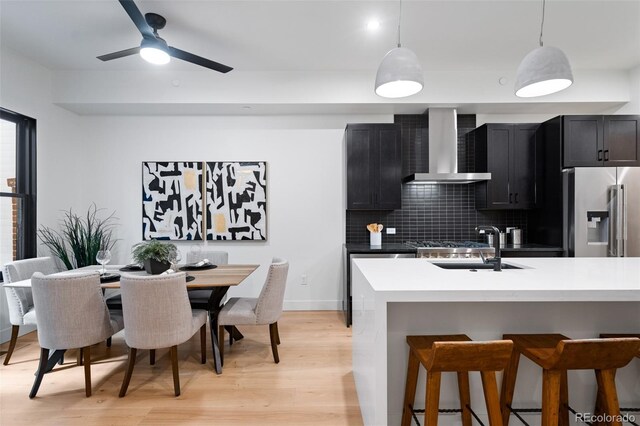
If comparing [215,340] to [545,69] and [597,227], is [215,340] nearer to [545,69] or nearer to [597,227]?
[545,69]

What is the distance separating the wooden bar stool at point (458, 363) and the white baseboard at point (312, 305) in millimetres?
2562

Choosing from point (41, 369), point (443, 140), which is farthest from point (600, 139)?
point (41, 369)

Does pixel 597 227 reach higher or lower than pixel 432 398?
higher

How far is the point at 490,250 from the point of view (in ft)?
11.4

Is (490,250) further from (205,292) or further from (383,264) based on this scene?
(205,292)

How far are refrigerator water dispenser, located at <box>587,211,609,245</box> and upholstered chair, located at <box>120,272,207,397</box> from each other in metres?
3.94

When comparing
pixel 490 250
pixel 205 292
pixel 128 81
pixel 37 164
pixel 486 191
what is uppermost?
pixel 128 81

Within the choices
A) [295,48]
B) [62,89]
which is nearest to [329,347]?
[295,48]

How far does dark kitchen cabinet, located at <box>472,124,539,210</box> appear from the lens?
382 cm

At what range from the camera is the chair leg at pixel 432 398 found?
4.49 ft

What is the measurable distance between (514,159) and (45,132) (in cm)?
553

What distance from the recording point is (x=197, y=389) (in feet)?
7.53

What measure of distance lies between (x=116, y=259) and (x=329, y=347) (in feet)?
10.1

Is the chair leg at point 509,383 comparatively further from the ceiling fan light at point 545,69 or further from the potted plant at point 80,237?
the potted plant at point 80,237
